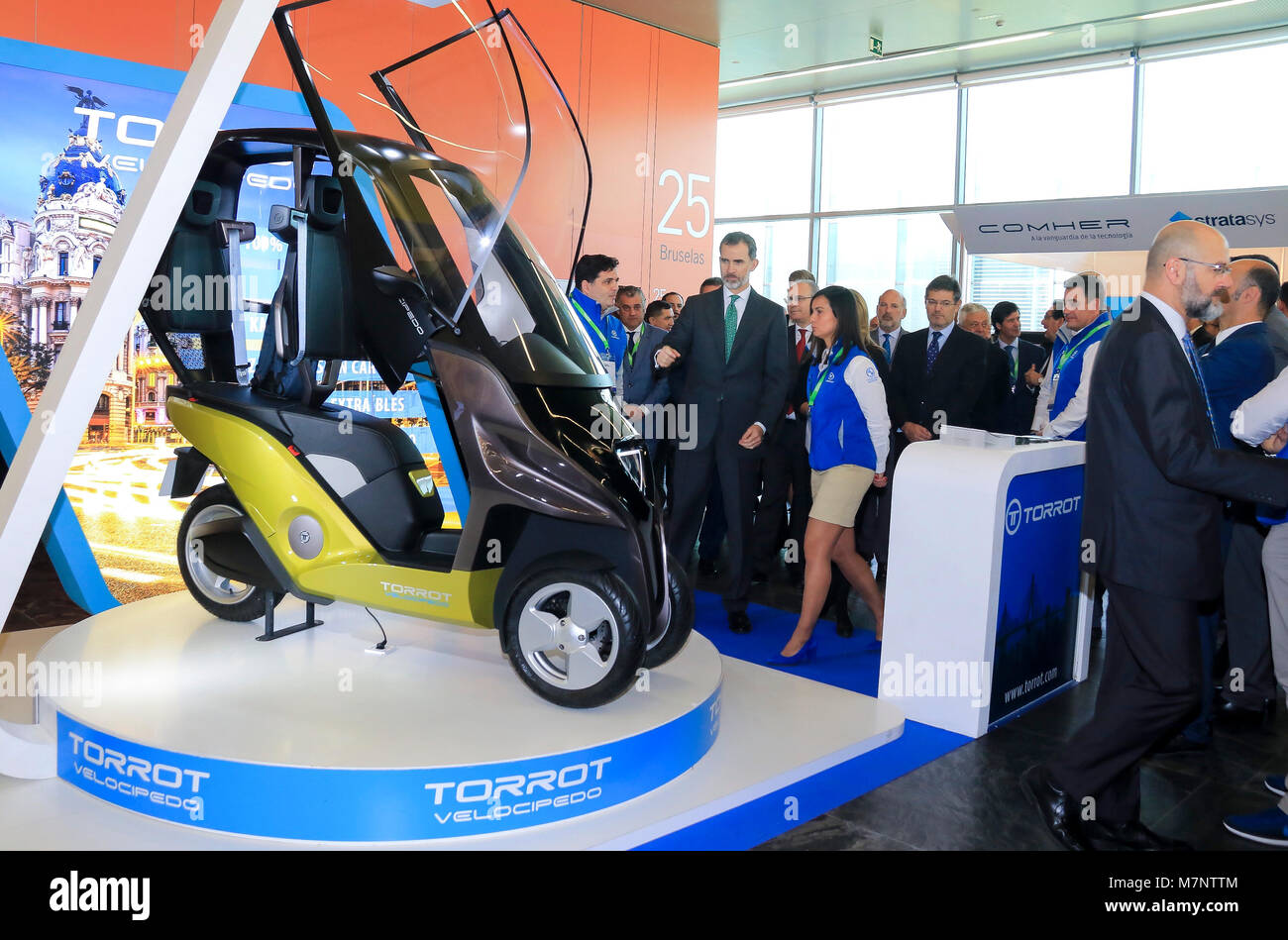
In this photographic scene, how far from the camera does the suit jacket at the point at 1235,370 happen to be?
3.53 metres

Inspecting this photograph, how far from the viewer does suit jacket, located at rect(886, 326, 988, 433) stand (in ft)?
16.6

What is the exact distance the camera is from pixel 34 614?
14.8ft

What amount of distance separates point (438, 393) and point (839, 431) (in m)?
1.58

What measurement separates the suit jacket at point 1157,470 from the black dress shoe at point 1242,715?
1399 mm

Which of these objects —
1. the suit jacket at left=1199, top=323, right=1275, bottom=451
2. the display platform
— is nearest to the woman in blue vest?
the display platform

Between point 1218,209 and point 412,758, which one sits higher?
point 1218,209

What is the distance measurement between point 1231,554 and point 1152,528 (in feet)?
4.71

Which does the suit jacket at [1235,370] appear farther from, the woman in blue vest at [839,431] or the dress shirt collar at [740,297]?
the dress shirt collar at [740,297]

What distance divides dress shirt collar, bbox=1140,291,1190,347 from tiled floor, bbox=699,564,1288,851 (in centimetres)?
132

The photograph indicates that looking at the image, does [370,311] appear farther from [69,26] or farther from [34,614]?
[69,26]

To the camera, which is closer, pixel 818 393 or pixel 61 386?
pixel 61 386

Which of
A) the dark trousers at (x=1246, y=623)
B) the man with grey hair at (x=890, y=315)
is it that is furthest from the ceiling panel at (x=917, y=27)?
the dark trousers at (x=1246, y=623)

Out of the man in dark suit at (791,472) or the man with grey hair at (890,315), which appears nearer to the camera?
the man in dark suit at (791,472)
